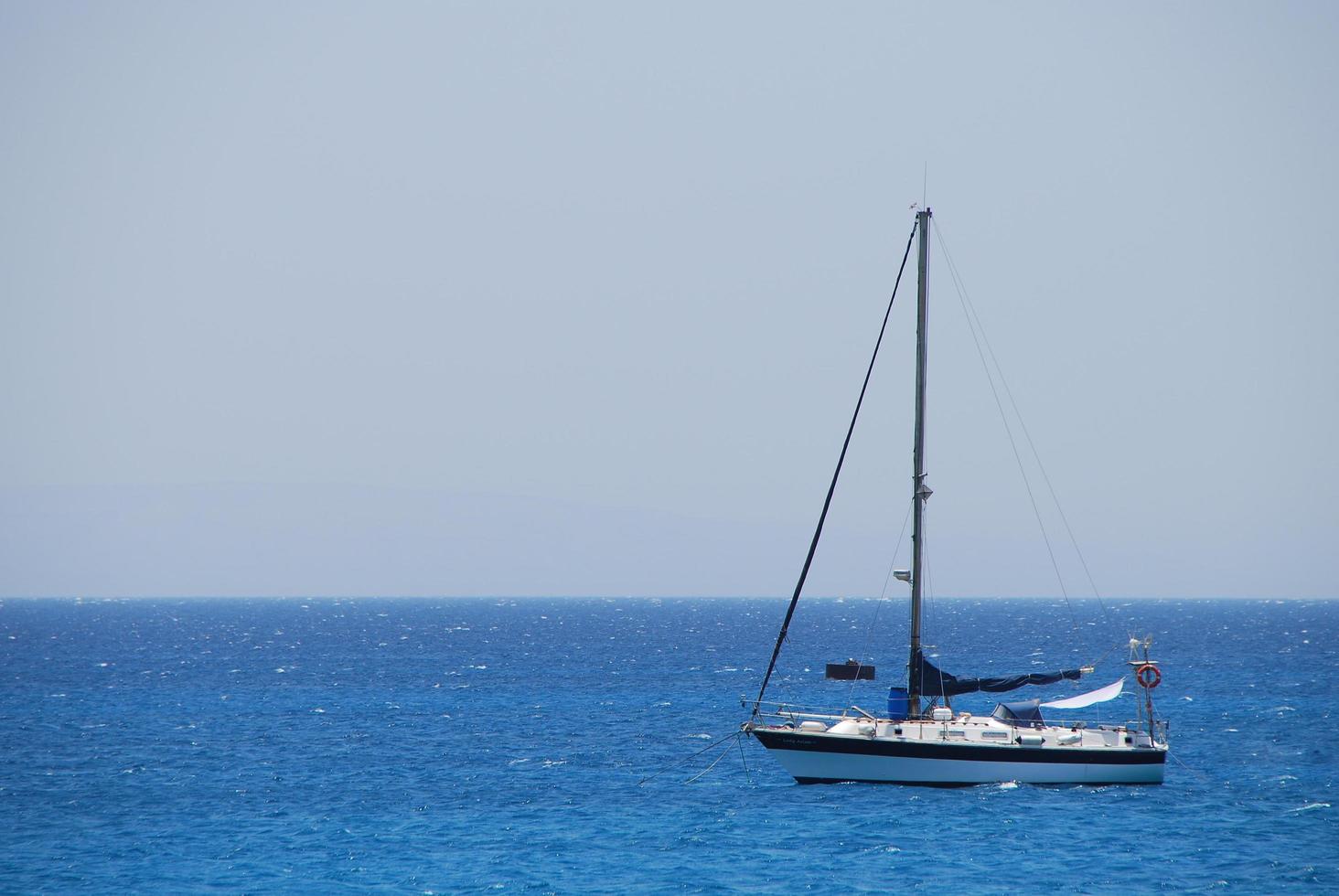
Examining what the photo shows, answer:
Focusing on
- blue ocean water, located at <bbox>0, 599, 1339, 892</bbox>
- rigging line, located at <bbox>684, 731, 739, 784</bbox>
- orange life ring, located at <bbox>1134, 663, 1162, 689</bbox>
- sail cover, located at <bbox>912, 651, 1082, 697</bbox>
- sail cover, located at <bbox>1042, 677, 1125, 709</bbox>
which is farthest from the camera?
rigging line, located at <bbox>684, 731, 739, 784</bbox>

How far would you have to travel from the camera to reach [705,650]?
4904 inches

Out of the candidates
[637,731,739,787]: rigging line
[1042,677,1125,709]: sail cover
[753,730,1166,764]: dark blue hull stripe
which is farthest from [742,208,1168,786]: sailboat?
[637,731,739,787]: rigging line

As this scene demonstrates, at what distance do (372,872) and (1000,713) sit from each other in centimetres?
2013

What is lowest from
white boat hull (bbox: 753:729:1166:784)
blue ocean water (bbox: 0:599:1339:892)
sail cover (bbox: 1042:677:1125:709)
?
blue ocean water (bbox: 0:599:1339:892)

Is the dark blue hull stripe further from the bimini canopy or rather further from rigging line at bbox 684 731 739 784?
rigging line at bbox 684 731 739 784

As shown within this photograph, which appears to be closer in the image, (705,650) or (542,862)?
(542,862)

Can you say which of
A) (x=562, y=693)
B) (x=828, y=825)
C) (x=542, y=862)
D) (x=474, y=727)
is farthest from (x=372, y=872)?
(x=562, y=693)

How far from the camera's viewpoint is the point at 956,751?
38.7 meters

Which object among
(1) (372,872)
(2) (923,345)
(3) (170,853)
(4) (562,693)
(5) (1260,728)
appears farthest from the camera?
(4) (562,693)

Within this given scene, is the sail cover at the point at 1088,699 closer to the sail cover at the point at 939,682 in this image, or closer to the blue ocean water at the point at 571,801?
the sail cover at the point at 939,682

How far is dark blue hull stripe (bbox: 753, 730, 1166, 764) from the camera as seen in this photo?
3856cm

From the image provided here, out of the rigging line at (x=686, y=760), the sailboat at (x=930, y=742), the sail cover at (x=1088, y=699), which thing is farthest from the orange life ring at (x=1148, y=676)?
the rigging line at (x=686, y=760)

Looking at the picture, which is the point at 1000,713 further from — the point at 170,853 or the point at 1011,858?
the point at 170,853

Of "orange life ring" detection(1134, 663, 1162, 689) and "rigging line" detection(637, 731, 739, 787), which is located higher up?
"orange life ring" detection(1134, 663, 1162, 689)
